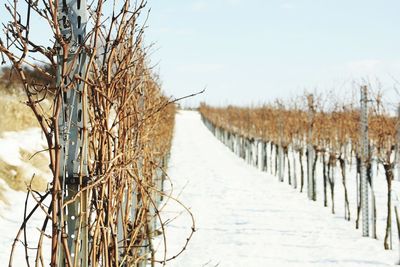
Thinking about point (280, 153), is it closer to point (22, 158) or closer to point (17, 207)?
point (22, 158)

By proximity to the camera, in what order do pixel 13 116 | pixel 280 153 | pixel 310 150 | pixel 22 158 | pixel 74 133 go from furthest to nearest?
1. pixel 280 153
2. pixel 13 116
3. pixel 310 150
4. pixel 22 158
5. pixel 74 133

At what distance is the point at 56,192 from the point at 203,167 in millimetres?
15927

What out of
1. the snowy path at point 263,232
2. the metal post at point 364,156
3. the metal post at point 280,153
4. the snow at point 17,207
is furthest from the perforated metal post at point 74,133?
the metal post at point 280,153

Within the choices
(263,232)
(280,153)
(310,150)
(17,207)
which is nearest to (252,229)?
(263,232)

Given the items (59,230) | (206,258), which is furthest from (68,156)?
(206,258)

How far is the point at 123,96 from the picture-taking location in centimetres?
270

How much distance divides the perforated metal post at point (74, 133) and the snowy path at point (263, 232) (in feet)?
6.22

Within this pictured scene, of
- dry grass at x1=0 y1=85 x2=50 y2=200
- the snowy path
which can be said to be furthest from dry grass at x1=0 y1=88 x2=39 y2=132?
the snowy path

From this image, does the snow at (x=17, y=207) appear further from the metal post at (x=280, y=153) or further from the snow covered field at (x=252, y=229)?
the metal post at (x=280, y=153)

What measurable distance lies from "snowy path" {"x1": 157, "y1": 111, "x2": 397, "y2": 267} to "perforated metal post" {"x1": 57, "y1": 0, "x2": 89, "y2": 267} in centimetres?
189

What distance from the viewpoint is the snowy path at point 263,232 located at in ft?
21.4

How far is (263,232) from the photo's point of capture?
8.06 metres

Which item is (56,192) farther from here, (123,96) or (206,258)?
(206,258)

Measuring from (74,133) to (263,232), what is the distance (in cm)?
642
